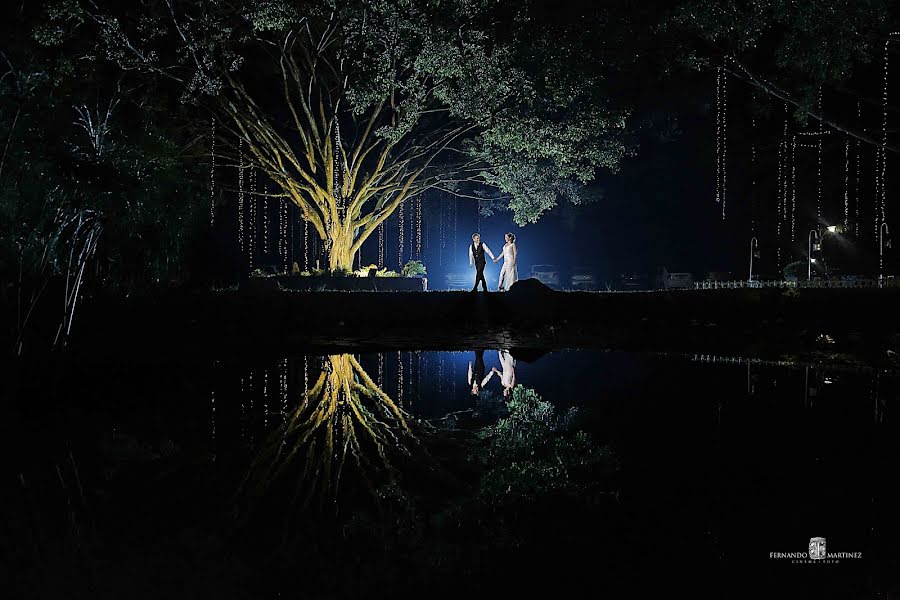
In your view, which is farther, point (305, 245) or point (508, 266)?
point (305, 245)

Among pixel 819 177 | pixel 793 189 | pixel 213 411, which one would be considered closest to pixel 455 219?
pixel 793 189

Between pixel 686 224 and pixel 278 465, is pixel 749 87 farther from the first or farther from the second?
pixel 278 465

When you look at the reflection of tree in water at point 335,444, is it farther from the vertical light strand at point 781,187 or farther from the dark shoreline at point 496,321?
the vertical light strand at point 781,187

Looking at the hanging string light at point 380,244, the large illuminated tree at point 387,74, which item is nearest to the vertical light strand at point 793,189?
the large illuminated tree at point 387,74

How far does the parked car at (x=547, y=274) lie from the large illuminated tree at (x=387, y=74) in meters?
8.10

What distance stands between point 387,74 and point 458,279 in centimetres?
1866

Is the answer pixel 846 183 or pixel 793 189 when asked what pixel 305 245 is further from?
pixel 846 183

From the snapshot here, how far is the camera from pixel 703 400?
7480 millimetres

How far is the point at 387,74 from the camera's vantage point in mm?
19703

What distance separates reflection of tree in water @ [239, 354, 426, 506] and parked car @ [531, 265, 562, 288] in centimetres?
2545

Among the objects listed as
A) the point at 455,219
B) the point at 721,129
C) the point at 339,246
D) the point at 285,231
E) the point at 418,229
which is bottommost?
the point at 339,246

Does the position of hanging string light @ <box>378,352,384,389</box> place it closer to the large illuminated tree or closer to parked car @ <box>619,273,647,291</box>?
the large illuminated tree

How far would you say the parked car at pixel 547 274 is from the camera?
110 ft

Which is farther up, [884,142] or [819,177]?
[819,177]
